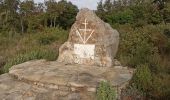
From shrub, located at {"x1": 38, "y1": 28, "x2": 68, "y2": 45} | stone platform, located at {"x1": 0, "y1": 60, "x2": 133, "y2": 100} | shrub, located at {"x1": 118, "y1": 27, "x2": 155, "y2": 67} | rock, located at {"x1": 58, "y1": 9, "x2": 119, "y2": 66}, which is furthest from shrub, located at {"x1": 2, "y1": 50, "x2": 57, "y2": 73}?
shrub, located at {"x1": 38, "y1": 28, "x2": 68, "y2": 45}

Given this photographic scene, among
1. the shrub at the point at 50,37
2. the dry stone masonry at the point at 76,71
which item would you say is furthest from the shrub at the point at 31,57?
the shrub at the point at 50,37

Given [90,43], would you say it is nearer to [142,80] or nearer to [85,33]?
[85,33]

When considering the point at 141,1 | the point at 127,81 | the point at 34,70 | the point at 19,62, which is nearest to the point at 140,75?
the point at 127,81

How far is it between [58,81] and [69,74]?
443 mm

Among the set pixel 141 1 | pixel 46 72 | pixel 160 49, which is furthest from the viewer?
pixel 141 1

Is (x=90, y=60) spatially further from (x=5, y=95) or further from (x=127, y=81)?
(x=5, y=95)

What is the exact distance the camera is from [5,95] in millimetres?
6664

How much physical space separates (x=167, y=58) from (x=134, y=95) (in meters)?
2.44

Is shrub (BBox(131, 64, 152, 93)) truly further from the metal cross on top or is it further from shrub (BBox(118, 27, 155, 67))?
the metal cross on top

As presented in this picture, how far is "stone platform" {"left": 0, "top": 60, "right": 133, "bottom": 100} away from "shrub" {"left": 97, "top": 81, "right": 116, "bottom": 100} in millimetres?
245

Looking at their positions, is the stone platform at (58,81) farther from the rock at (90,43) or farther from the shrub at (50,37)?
the shrub at (50,37)

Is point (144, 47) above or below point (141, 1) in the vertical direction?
below

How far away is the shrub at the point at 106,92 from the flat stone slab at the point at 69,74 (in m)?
0.28

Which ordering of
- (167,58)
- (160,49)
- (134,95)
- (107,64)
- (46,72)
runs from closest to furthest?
(134,95) → (46,72) → (107,64) → (167,58) → (160,49)
